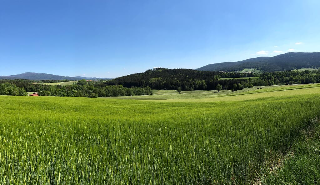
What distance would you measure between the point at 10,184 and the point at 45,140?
2833 mm

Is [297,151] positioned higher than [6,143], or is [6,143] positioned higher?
[6,143]

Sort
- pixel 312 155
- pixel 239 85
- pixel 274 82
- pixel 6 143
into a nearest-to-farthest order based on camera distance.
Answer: pixel 6 143
pixel 312 155
pixel 239 85
pixel 274 82

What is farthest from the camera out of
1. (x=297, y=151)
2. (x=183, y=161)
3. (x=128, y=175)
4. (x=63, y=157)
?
(x=297, y=151)

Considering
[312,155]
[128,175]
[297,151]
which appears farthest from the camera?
[297,151]

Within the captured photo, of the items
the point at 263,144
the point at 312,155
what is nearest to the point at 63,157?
the point at 263,144

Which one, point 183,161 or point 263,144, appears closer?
point 183,161

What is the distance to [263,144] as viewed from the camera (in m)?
7.23

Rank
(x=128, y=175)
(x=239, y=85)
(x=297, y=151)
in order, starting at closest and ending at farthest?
(x=128, y=175)
(x=297, y=151)
(x=239, y=85)

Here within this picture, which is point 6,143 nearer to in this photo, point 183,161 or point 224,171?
point 183,161

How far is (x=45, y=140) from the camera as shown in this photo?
22.0 ft

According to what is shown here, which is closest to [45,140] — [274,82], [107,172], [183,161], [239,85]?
[107,172]

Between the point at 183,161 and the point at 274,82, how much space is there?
193m

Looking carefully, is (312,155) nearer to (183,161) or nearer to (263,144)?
(263,144)

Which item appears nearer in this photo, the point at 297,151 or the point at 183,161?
the point at 183,161
